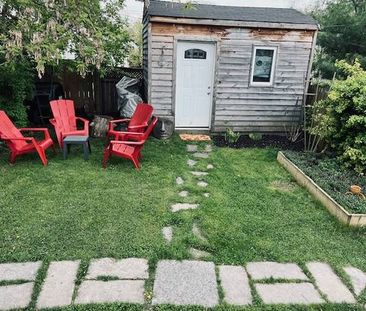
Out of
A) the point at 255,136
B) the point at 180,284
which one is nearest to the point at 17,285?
the point at 180,284

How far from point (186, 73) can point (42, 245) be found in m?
4.78

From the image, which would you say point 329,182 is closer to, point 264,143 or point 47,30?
point 264,143

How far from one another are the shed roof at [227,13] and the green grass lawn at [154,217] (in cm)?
313

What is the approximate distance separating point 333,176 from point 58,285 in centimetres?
385

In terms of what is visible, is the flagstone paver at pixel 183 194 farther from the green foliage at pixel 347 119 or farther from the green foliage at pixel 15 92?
the green foliage at pixel 15 92

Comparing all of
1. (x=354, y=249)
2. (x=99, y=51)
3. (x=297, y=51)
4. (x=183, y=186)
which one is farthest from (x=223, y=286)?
(x=297, y=51)

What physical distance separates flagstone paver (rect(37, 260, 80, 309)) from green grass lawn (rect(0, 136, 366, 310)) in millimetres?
85

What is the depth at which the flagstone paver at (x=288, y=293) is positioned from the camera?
96.7 inches

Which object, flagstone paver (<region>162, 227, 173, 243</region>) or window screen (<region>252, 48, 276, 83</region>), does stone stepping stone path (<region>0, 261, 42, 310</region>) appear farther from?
window screen (<region>252, 48, 276, 83</region>)

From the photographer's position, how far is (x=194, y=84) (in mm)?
6844

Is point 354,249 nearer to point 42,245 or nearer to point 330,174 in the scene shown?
point 330,174

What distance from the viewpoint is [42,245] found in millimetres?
2949

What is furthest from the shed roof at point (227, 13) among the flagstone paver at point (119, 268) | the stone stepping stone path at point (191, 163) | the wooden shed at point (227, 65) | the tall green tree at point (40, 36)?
the flagstone paver at point (119, 268)

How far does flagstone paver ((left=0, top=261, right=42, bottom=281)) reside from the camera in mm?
2543
